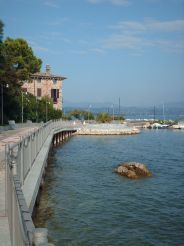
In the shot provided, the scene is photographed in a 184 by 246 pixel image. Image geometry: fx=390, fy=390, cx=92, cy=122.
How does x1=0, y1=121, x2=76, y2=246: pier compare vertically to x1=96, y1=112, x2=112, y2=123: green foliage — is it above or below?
below

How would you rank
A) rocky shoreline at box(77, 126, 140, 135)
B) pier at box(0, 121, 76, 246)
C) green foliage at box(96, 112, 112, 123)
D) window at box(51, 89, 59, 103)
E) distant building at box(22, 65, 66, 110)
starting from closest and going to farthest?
pier at box(0, 121, 76, 246) < rocky shoreline at box(77, 126, 140, 135) < distant building at box(22, 65, 66, 110) < window at box(51, 89, 59, 103) < green foliage at box(96, 112, 112, 123)

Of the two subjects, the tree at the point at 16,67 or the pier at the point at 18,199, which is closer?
the pier at the point at 18,199

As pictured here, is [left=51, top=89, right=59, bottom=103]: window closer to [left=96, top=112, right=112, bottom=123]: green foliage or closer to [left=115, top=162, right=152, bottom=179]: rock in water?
[left=96, top=112, right=112, bottom=123]: green foliage

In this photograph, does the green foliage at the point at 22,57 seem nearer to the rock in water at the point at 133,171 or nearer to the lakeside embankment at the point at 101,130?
the lakeside embankment at the point at 101,130

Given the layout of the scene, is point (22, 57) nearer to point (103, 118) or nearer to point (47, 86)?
point (47, 86)

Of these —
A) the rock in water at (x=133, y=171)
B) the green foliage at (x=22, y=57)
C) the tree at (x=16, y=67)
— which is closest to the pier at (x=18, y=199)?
the rock in water at (x=133, y=171)

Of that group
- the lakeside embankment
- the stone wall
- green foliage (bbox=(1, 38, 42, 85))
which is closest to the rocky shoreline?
the lakeside embankment

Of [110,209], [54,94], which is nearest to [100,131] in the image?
[54,94]

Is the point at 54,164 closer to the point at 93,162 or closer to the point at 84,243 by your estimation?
the point at 93,162

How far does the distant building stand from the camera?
91.4m

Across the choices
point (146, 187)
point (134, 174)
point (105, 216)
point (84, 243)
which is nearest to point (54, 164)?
point (134, 174)

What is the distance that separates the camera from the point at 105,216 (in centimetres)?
1808

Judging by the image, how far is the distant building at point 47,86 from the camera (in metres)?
91.4

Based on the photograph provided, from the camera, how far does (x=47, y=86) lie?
305 feet
